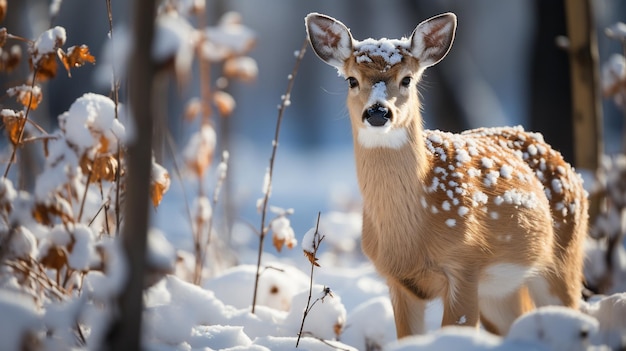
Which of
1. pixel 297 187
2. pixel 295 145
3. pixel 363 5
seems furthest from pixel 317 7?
pixel 297 187

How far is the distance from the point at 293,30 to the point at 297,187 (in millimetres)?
7338

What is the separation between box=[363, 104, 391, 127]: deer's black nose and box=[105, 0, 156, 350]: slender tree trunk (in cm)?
141

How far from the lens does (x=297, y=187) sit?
53.1 ft

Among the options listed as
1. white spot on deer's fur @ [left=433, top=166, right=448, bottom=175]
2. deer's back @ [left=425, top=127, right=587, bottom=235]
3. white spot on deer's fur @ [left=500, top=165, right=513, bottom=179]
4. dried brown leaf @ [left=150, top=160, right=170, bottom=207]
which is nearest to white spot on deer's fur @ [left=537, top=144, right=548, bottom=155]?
deer's back @ [left=425, top=127, right=587, bottom=235]

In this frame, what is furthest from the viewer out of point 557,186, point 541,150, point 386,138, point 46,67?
point 541,150

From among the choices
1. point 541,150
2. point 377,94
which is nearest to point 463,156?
point 377,94

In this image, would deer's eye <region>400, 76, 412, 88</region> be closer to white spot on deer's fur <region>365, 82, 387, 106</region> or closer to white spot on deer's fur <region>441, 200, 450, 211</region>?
white spot on deer's fur <region>365, 82, 387, 106</region>

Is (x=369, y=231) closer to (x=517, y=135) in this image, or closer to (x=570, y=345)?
(x=517, y=135)

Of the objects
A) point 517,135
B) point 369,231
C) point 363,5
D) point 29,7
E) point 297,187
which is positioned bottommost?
point 369,231

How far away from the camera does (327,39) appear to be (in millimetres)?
3365

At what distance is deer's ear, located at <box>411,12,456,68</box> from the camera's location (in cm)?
331

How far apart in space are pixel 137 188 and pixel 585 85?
156 inches

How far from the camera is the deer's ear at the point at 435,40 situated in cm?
331

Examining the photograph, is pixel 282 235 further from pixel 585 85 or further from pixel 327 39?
pixel 585 85
